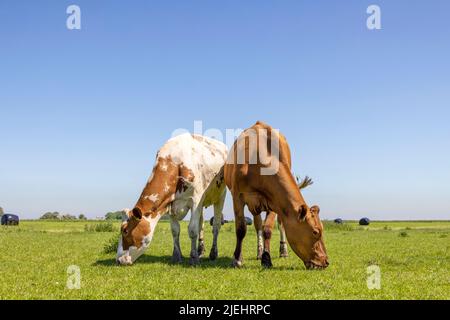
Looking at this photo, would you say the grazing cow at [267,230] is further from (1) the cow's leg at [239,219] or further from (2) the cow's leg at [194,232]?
(2) the cow's leg at [194,232]

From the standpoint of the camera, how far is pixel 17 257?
48.3 ft

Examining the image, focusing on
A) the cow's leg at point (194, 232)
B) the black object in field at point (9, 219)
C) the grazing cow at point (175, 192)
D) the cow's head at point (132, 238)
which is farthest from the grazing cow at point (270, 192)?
the black object in field at point (9, 219)

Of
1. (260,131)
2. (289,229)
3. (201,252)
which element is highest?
(260,131)

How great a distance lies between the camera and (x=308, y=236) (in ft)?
35.0

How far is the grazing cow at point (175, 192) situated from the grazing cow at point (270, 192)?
100 cm

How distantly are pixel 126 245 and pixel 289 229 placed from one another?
170 inches

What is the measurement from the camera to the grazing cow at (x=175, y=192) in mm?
11703

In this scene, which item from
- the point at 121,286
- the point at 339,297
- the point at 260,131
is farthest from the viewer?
the point at 260,131

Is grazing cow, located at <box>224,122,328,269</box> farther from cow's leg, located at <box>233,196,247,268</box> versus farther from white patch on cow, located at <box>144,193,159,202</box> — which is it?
white patch on cow, located at <box>144,193,159,202</box>

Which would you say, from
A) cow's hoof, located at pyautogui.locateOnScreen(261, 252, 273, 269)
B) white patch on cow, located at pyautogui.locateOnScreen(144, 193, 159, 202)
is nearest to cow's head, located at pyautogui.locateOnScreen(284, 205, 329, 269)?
cow's hoof, located at pyautogui.locateOnScreen(261, 252, 273, 269)

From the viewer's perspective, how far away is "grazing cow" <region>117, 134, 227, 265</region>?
461 inches

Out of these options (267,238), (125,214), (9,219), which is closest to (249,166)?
(267,238)
